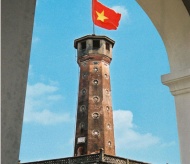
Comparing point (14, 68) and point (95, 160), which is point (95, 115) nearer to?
point (95, 160)

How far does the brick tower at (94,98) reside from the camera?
1062 inches

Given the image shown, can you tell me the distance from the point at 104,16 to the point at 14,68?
18.6 m

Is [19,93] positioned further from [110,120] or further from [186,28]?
[110,120]

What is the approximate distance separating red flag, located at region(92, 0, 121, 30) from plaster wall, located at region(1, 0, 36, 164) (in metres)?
17.4

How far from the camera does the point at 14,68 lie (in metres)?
1.38

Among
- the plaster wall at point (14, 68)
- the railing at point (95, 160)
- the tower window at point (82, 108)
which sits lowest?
the plaster wall at point (14, 68)

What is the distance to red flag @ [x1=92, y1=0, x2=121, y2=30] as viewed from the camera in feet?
62.0

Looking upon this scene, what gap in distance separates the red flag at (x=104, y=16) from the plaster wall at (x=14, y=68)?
17.4m

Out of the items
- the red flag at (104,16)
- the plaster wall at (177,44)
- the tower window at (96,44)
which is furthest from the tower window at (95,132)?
the plaster wall at (177,44)

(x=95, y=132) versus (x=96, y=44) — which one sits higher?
(x=96, y=44)

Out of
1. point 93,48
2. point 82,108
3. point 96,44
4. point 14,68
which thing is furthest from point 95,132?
point 14,68

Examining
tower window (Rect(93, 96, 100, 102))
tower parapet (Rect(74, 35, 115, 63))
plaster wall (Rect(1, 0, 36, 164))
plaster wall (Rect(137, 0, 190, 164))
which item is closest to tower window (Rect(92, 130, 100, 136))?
tower window (Rect(93, 96, 100, 102))

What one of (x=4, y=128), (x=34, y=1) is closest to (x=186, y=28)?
(x=34, y=1)

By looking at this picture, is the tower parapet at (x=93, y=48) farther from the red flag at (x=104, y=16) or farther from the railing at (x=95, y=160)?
the railing at (x=95, y=160)
